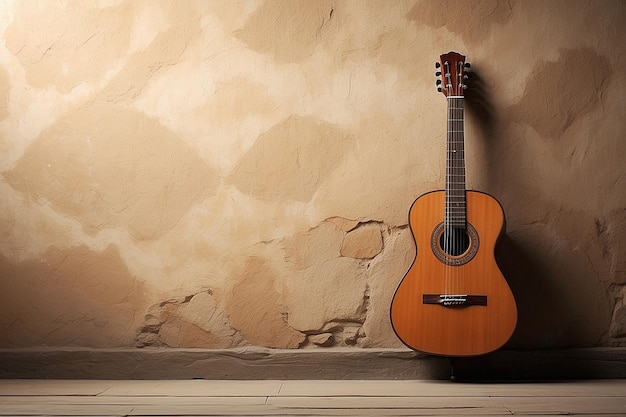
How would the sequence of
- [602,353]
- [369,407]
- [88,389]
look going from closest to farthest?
[369,407], [88,389], [602,353]

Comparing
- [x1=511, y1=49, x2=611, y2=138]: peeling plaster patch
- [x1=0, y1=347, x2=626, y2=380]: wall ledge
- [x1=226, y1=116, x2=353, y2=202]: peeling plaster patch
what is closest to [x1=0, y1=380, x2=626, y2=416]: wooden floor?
[x1=0, y1=347, x2=626, y2=380]: wall ledge

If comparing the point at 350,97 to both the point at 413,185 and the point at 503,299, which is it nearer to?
the point at 413,185

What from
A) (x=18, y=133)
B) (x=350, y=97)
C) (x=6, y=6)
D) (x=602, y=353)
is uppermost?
(x=6, y=6)

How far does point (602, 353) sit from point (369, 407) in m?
1.08

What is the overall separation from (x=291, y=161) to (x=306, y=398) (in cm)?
91

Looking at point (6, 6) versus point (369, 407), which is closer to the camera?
point (369, 407)

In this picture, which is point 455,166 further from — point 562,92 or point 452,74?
point 562,92

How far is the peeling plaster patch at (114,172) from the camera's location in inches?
102

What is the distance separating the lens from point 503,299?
2.31 metres

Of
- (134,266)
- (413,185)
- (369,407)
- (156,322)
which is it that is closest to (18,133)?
(134,266)

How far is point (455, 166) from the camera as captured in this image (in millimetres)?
2426

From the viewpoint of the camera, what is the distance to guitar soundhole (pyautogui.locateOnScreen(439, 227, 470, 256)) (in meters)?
2.37

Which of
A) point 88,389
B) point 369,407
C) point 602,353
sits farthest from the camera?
point 602,353

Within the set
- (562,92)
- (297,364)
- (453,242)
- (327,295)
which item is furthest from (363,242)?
(562,92)
